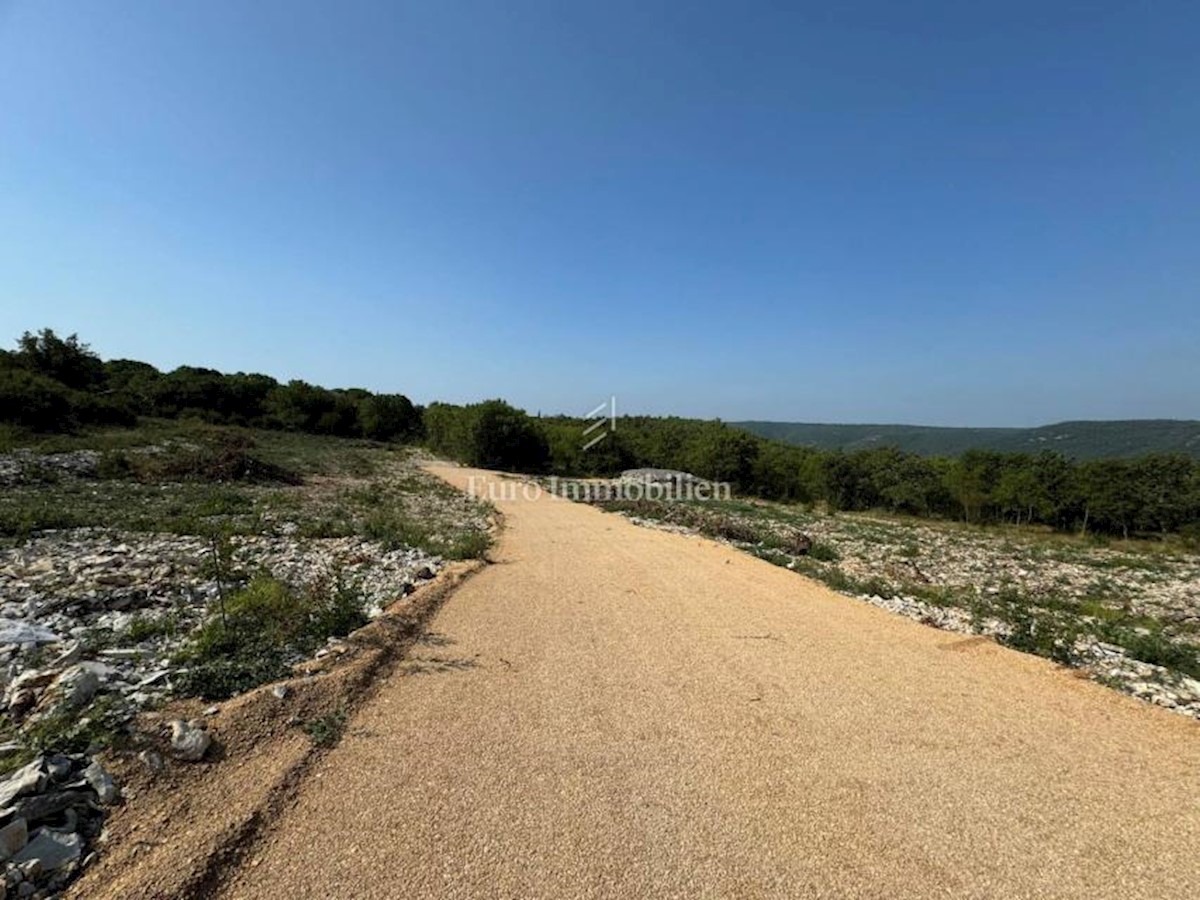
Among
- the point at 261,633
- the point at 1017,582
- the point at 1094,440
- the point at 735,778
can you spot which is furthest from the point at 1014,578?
the point at 1094,440

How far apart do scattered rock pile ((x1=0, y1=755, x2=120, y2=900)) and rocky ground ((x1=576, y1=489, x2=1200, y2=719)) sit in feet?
38.2

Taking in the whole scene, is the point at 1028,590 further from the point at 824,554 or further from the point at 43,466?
the point at 43,466

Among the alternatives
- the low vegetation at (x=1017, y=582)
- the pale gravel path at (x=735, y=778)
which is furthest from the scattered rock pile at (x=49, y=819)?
the low vegetation at (x=1017, y=582)

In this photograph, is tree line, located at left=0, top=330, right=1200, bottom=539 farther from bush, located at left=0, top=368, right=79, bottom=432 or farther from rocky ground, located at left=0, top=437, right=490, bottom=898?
rocky ground, located at left=0, top=437, right=490, bottom=898

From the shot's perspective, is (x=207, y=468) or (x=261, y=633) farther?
(x=207, y=468)

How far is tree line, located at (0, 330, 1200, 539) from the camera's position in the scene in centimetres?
4806

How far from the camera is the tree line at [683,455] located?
1892 inches

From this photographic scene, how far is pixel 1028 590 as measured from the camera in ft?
46.4

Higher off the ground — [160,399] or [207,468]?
[160,399]

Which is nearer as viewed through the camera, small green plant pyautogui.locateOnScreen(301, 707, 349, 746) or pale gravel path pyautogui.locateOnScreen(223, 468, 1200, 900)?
pale gravel path pyautogui.locateOnScreen(223, 468, 1200, 900)

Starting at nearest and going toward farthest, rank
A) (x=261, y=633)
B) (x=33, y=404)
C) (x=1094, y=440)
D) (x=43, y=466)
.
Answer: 1. (x=261, y=633)
2. (x=43, y=466)
3. (x=33, y=404)
4. (x=1094, y=440)

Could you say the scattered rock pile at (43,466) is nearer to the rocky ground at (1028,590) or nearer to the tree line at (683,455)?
the tree line at (683,455)

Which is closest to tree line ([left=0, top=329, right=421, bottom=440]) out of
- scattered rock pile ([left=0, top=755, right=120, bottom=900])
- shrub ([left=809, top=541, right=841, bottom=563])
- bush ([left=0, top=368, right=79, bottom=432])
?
bush ([left=0, top=368, right=79, bottom=432])

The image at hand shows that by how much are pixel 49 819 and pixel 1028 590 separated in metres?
18.7
